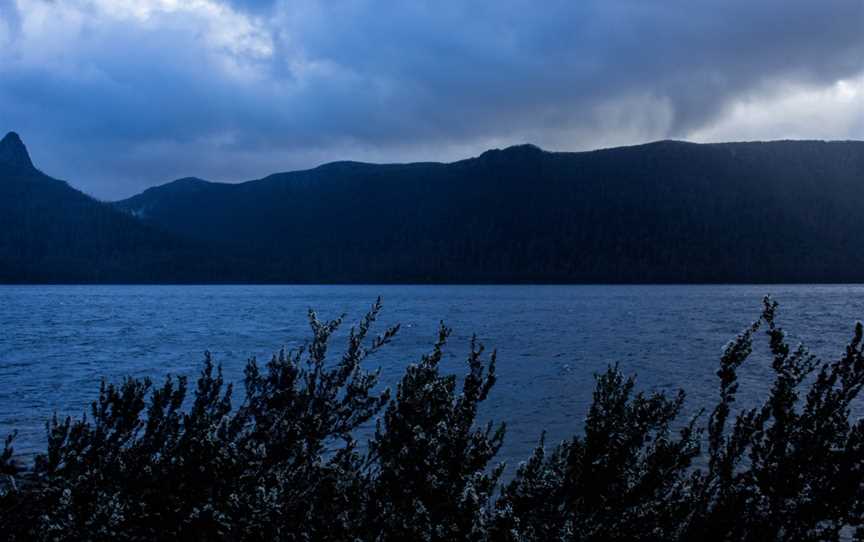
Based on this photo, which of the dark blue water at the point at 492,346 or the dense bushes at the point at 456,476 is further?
the dark blue water at the point at 492,346

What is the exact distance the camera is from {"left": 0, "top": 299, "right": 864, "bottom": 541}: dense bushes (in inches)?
154

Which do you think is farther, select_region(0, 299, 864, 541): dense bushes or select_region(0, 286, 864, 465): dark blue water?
select_region(0, 286, 864, 465): dark blue water

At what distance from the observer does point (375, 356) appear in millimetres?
40000

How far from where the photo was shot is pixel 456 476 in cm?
417

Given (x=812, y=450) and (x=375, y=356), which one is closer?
(x=812, y=450)

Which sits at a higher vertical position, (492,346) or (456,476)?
(456,476)

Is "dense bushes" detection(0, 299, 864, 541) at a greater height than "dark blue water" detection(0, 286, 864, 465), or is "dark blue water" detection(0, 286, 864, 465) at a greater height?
"dense bushes" detection(0, 299, 864, 541)

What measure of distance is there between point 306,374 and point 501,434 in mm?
1823

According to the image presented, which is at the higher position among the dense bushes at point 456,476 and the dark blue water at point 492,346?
A: the dense bushes at point 456,476

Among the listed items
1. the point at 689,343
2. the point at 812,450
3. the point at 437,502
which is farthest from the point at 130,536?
the point at 689,343

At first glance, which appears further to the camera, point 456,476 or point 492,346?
point 492,346

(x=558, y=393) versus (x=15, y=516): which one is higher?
(x=15, y=516)

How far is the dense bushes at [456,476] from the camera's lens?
3920mm

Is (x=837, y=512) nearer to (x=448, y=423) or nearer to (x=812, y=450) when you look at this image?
(x=812, y=450)
